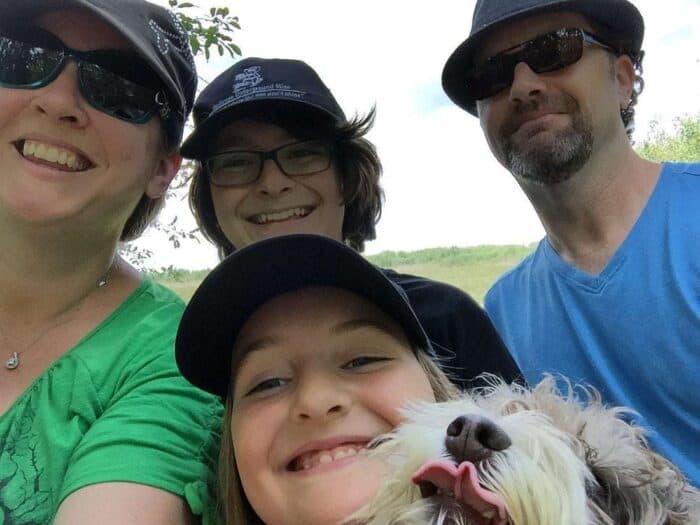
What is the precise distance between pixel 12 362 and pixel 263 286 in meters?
0.97

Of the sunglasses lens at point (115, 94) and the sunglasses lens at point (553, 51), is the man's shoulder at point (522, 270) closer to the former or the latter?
the sunglasses lens at point (553, 51)

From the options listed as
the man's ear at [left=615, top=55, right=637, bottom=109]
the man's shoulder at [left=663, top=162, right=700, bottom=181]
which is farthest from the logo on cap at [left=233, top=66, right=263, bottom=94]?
the man's shoulder at [left=663, top=162, right=700, bottom=181]

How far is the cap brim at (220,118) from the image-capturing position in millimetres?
2941

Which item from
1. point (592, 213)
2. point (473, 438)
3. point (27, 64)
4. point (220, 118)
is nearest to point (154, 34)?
point (27, 64)

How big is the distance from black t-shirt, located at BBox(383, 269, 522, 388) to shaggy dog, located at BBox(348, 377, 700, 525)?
0.46 metres

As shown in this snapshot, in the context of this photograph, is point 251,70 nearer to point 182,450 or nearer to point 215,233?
point 215,233

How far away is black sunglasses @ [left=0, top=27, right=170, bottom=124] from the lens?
2.17 metres

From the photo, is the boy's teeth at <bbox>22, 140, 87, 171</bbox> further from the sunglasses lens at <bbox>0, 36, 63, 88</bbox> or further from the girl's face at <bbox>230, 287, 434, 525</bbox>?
the girl's face at <bbox>230, 287, 434, 525</bbox>

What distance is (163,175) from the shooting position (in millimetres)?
2672

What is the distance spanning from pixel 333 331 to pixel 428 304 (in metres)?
0.70

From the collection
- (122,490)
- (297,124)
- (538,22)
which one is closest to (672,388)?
(538,22)

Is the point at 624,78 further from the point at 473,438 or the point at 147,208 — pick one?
the point at 473,438

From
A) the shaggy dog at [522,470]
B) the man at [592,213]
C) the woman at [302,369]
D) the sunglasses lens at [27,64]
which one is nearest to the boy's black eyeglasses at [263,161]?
the man at [592,213]

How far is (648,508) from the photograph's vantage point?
156 centimetres
